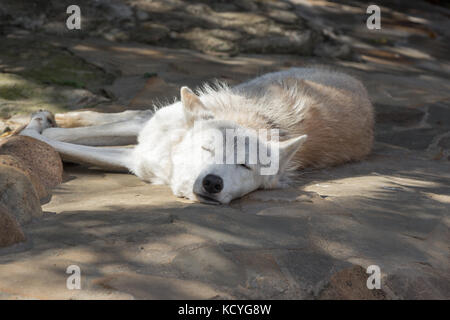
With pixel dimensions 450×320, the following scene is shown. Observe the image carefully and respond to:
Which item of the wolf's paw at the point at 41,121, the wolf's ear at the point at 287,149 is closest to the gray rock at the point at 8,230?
the wolf's ear at the point at 287,149

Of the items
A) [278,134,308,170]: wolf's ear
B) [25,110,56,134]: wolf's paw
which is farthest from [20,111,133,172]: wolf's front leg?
[278,134,308,170]: wolf's ear

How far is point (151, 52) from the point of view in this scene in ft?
25.8

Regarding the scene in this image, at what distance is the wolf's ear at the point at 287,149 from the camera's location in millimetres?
4293

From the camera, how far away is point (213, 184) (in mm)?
3832

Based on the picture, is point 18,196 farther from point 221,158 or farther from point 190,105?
point 190,105

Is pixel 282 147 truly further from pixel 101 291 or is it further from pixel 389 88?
pixel 389 88


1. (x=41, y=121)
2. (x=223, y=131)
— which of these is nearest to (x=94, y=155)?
(x=41, y=121)

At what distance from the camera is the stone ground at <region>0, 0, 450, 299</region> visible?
253cm

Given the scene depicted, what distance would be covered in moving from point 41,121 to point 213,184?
213cm

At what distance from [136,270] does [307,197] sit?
5.60ft

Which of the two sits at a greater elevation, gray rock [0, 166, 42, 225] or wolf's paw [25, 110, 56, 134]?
wolf's paw [25, 110, 56, 134]

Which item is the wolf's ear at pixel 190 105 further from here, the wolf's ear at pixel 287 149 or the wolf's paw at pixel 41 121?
the wolf's paw at pixel 41 121

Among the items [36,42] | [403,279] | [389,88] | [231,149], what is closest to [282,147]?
[231,149]

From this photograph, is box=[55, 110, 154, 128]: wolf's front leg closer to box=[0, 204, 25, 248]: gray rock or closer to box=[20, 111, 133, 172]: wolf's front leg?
box=[20, 111, 133, 172]: wolf's front leg
